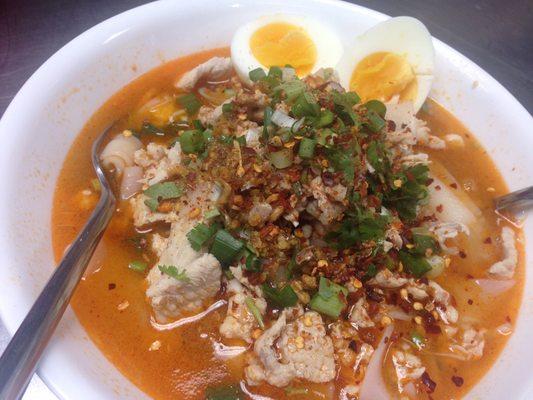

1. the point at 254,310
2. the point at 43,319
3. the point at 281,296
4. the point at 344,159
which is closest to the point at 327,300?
the point at 281,296

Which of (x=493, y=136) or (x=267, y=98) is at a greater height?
(x=267, y=98)

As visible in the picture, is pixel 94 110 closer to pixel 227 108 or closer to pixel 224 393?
A: pixel 227 108

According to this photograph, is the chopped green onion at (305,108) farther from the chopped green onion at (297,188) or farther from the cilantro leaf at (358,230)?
the cilantro leaf at (358,230)

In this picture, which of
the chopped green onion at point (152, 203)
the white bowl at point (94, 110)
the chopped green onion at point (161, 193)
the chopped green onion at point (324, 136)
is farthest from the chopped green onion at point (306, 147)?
the white bowl at point (94, 110)

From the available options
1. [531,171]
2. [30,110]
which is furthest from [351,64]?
[30,110]

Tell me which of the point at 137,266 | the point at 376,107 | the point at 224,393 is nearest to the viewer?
the point at 224,393

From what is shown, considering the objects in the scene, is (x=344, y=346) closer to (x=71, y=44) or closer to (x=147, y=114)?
(x=147, y=114)
